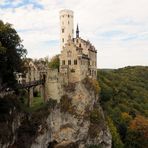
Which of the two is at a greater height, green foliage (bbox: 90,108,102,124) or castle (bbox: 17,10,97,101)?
castle (bbox: 17,10,97,101)

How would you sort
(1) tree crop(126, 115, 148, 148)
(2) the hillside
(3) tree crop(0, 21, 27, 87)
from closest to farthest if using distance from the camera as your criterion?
1. (3) tree crop(0, 21, 27, 87)
2. (1) tree crop(126, 115, 148, 148)
3. (2) the hillside

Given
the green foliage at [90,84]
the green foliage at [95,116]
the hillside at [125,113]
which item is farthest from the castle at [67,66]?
the hillside at [125,113]

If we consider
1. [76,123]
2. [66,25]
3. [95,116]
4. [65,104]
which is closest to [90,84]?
[95,116]

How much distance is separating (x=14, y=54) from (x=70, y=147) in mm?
20682

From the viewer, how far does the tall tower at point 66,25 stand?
68.8m

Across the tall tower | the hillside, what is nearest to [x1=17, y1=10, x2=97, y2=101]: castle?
the tall tower

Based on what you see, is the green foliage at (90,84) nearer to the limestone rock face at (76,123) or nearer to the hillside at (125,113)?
the limestone rock face at (76,123)

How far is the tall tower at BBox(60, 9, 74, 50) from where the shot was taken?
68812 mm

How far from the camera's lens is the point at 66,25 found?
6900 centimetres

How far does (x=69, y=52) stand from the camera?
64688 mm

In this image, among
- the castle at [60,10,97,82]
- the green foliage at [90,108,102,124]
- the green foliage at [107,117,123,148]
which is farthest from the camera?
the green foliage at [107,117,123,148]

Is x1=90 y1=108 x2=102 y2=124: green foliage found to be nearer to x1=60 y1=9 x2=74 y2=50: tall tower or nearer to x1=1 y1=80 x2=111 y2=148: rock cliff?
x1=1 y1=80 x2=111 y2=148: rock cliff

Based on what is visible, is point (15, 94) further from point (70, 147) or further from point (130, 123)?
point (130, 123)

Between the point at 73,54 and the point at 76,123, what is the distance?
38.4 feet
